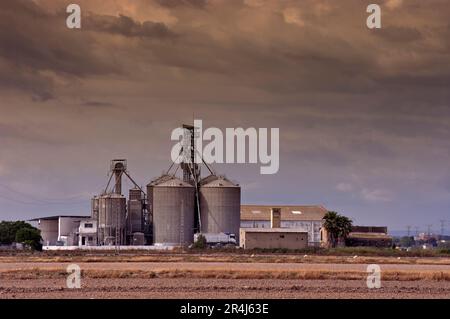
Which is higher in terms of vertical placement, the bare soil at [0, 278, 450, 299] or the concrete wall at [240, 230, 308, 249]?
the concrete wall at [240, 230, 308, 249]

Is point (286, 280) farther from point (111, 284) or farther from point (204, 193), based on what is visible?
point (204, 193)

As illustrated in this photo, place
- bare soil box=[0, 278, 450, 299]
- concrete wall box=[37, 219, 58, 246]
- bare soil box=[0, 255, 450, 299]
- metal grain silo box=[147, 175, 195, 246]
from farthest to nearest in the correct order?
concrete wall box=[37, 219, 58, 246] → metal grain silo box=[147, 175, 195, 246] → bare soil box=[0, 255, 450, 299] → bare soil box=[0, 278, 450, 299]

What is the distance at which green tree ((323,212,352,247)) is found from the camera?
150 meters

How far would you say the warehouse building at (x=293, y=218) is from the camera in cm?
18138

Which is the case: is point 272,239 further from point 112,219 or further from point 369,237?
point 369,237

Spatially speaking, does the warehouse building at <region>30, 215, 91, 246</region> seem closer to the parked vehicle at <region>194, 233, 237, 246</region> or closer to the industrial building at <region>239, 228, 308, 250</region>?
the parked vehicle at <region>194, 233, 237, 246</region>

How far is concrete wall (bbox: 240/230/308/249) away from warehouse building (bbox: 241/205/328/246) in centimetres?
3488

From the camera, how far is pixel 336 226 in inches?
5886

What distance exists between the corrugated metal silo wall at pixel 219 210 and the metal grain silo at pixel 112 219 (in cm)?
1419

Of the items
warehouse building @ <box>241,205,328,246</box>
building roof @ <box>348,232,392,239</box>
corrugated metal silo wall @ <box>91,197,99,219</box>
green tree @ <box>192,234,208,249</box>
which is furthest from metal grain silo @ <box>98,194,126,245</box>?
building roof @ <box>348,232,392,239</box>

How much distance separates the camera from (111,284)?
173 feet

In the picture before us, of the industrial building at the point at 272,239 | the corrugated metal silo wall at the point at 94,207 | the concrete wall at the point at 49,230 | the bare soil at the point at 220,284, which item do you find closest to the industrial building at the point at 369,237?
the industrial building at the point at 272,239

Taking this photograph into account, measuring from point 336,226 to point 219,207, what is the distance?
2001cm
